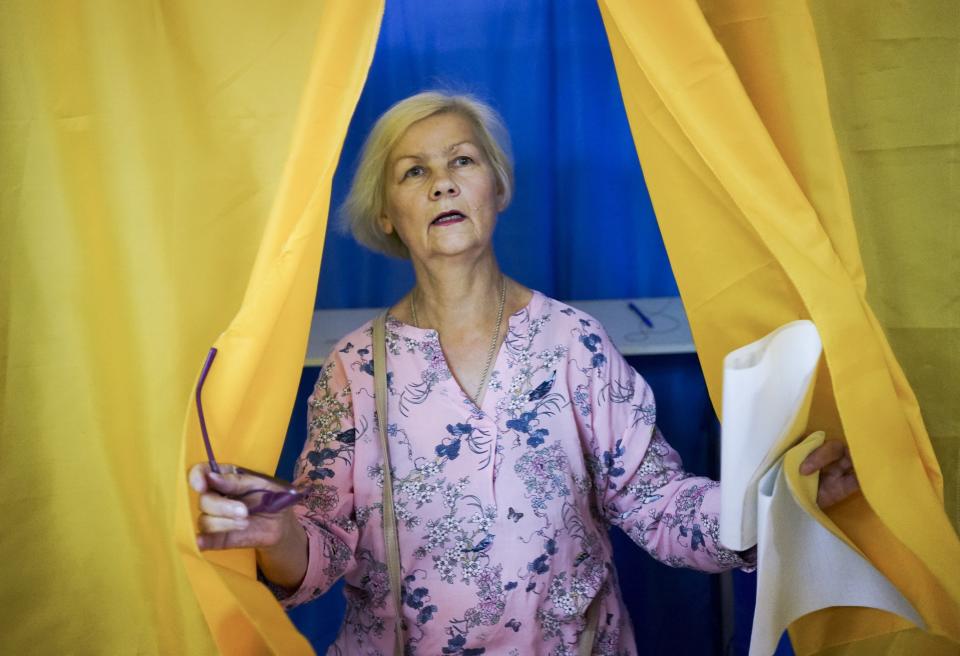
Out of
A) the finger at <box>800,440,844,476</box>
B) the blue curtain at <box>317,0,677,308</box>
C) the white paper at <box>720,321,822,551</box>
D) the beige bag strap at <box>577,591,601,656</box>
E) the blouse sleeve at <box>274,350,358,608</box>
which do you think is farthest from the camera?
the blue curtain at <box>317,0,677,308</box>

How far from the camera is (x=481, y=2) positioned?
2.24 meters

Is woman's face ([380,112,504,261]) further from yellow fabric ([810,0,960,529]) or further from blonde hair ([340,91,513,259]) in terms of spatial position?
yellow fabric ([810,0,960,529])

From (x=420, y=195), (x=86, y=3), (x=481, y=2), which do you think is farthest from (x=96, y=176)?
(x=481, y=2)

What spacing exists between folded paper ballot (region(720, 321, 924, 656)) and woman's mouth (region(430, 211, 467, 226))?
0.67 metres

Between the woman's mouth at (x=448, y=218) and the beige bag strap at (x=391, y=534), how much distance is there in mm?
250

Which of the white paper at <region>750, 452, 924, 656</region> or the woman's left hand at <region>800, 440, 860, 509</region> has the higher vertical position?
the woman's left hand at <region>800, 440, 860, 509</region>

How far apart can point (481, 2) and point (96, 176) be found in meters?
1.23

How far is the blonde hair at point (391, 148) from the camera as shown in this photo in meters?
1.73

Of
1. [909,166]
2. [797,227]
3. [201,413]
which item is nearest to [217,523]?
[201,413]

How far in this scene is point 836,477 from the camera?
1272 mm

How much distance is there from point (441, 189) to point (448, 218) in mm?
51

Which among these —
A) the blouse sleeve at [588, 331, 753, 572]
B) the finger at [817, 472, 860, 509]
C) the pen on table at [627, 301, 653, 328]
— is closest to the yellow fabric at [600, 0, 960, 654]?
the finger at [817, 472, 860, 509]

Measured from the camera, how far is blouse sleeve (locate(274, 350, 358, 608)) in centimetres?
152

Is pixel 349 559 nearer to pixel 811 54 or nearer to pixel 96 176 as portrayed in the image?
pixel 96 176
